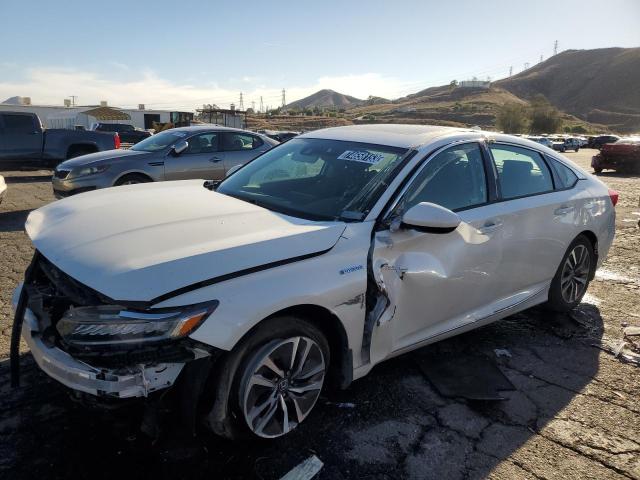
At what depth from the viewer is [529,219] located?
3.93 meters

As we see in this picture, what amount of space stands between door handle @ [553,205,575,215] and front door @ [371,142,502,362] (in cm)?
88

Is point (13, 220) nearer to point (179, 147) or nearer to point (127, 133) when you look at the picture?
point (179, 147)

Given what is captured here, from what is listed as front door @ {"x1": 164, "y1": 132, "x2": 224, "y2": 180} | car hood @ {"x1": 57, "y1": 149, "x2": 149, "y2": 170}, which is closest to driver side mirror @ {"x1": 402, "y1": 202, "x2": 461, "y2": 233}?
front door @ {"x1": 164, "y1": 132, "x2": 224, "y2": 180}

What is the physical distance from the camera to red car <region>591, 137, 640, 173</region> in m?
19.1

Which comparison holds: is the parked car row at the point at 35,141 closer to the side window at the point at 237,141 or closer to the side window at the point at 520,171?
the side window at the point at 237,141

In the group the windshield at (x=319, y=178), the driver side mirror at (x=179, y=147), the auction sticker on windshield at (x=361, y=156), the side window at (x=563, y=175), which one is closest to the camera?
the windshield at (x=319, y=178)

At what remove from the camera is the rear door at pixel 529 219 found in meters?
3.81

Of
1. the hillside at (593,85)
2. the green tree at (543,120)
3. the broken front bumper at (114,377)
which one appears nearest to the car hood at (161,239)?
the broken front bumper at (114,377)

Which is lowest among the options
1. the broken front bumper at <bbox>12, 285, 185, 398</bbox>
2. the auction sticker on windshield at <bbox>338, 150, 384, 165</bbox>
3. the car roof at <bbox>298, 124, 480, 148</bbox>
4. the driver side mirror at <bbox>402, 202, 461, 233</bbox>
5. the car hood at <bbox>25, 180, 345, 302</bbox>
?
the broken front bumper at <bbox>12, 285, 185, 398</bbox>

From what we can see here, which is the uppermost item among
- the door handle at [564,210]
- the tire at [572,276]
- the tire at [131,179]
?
the door handle at [564,210]

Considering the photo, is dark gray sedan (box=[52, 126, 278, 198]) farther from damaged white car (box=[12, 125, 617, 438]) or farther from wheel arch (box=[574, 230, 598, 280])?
wheel arch (box=[574, 230, 598, 280])

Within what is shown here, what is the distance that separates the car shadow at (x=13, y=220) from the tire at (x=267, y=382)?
5619 mm

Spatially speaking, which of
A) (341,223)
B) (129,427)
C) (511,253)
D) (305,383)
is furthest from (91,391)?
(511,253)

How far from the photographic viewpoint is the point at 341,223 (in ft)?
9.61
